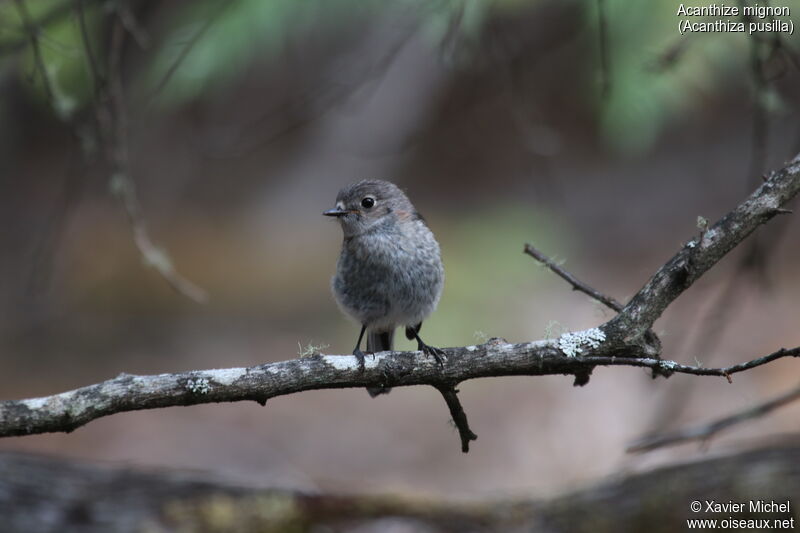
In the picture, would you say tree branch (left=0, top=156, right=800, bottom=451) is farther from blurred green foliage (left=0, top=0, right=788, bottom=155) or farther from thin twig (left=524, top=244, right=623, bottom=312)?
blurred green foliage (left=0, top=0, right=788, bottom=155)

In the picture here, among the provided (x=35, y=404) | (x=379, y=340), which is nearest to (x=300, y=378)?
(x=35, y=404)

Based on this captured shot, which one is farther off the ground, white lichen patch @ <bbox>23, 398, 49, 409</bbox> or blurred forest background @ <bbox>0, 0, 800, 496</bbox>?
blurred forest background @ <bbox>0, 0, 800, 496</bbox>

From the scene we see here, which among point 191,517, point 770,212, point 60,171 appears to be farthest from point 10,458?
point 60,171

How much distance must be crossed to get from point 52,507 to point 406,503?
1492mm

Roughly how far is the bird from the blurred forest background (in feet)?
1.92

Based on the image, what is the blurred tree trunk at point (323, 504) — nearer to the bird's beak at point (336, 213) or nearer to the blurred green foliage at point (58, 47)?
the bird's beak at point (336, 213)

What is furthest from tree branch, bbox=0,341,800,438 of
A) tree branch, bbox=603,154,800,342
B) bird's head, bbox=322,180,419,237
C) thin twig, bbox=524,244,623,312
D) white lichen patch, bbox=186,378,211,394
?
bird's head, bbox=322,180,419,237

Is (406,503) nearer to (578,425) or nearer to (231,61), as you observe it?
(578,425)

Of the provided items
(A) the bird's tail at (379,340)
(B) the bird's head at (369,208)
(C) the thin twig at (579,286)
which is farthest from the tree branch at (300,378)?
(A) the bird's tail at (379,340)

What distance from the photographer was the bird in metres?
3.74

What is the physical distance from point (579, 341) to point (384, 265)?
1.41 metres

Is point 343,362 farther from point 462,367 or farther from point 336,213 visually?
point 336,213

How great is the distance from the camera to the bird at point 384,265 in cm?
374

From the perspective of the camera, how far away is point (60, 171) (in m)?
9.82
